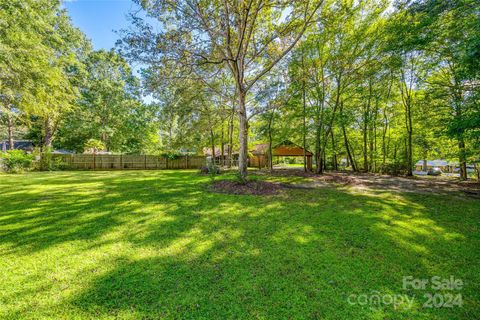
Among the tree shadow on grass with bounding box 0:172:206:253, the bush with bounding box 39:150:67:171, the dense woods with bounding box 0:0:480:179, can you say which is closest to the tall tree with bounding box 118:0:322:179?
the dense woods with bounding box 0:0:480:179

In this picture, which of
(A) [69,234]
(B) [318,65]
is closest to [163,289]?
(A) [69,234]

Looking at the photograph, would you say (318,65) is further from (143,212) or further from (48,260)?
(48,260)

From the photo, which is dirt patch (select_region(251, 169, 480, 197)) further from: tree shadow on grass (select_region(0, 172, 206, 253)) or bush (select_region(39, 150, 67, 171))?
bush (select_region(39, 150, 67, 171))

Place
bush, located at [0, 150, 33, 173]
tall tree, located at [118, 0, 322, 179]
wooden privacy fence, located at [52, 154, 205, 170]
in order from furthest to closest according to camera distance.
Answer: wooden privacy fence, located at [52, 154, 205, 170] < bush, located at [0, 150, 33, 173] < tall tree, located at [118, 0, 322, 179]

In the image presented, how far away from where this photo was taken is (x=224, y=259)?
108 inches

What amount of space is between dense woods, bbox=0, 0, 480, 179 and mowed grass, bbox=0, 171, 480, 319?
4.17 m

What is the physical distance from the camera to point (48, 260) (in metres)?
2.60

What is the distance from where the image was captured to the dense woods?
712 centimetres

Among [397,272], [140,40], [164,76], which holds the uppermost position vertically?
[140,40]

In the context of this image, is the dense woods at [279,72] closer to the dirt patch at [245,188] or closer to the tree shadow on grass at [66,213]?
the dirt patch at [245,188]

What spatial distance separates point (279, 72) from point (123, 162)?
16059 millimetres

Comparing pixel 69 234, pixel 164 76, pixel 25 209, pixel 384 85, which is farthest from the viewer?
pixel 384 85

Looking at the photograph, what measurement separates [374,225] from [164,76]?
8754 millimetres

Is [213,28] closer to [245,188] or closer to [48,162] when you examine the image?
[245,188]
